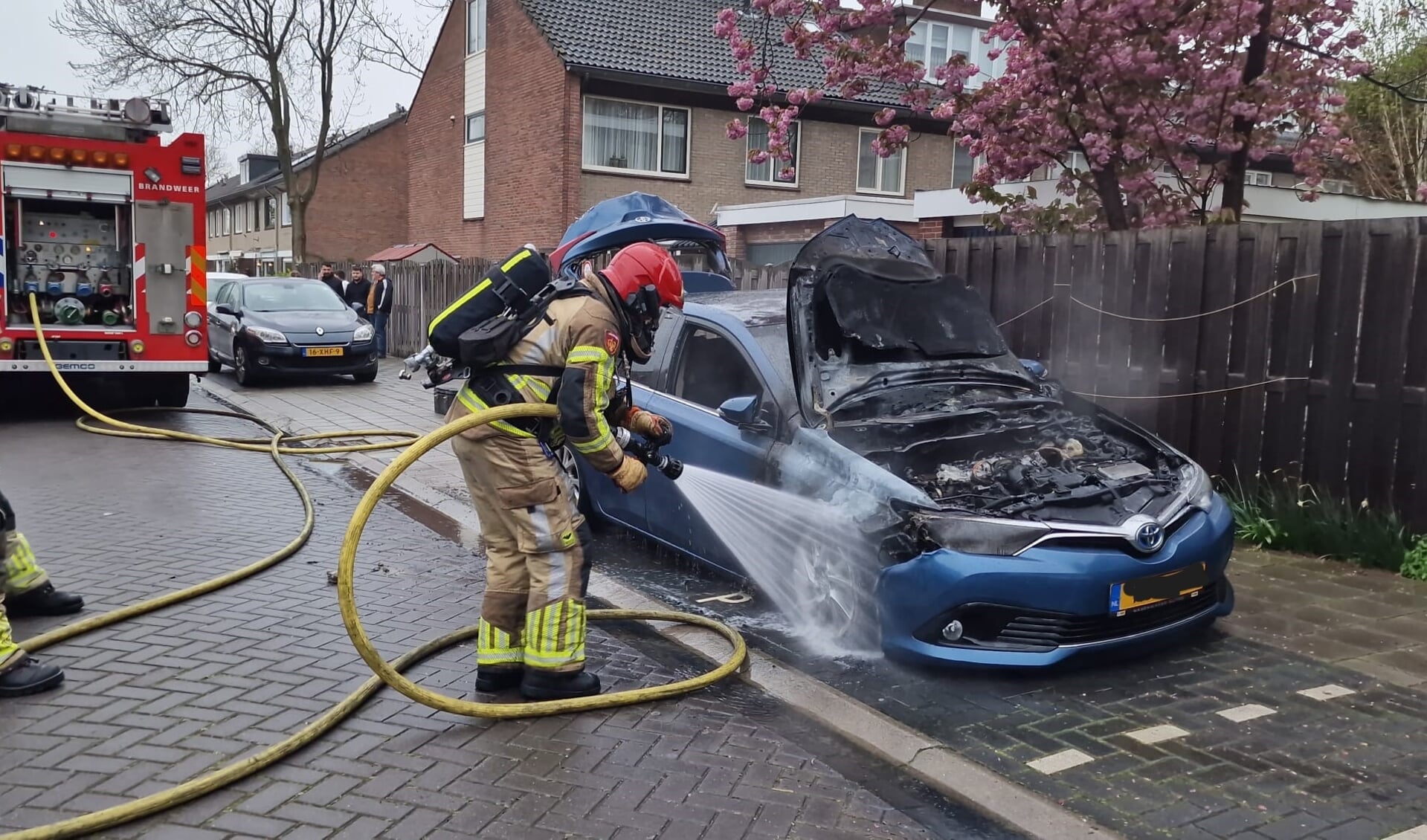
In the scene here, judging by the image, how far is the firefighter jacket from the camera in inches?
163

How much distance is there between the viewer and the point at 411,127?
107 feet

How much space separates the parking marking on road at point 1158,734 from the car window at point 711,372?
2.40 meters

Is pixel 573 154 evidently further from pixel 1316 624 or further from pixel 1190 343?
pixel 1316 624

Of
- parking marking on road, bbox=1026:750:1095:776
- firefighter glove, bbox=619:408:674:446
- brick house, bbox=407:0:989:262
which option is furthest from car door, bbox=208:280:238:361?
parking marking on road, bbox=1026:750:1095:776

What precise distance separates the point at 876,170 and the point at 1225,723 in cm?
2415

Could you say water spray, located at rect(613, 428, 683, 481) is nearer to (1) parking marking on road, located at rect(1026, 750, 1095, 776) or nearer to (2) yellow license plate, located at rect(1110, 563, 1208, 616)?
(1) parking marking on road, located at rect(1026, 750, 1095, 776)

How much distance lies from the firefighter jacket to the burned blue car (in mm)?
1247

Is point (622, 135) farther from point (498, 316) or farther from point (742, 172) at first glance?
point (498, 316)

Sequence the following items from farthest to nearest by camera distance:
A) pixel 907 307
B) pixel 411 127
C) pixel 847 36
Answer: pixel 411 127, pixel 847 36, pixel 907 307

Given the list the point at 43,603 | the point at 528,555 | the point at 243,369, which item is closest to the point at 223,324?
the point at 243,369

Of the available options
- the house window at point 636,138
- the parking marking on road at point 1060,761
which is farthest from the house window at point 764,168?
the parking marking on road at point 1060,761

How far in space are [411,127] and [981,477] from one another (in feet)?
101

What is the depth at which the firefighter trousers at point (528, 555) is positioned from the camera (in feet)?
14.1

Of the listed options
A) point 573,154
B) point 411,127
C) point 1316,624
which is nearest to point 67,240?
point 1316,624
